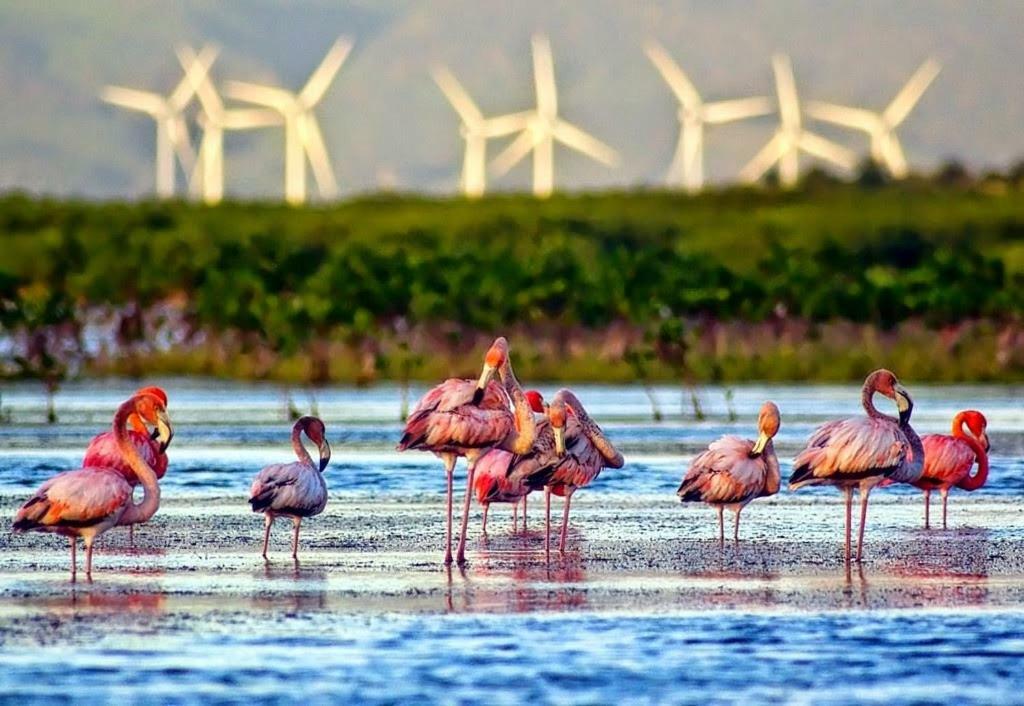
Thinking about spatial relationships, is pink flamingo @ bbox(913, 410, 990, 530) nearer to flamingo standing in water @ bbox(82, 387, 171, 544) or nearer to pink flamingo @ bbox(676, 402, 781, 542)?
pink flamingo @ bbox(676, 402, 781, 542)

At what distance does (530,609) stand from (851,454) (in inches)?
137

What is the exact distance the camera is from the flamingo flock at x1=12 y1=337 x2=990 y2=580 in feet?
48.3

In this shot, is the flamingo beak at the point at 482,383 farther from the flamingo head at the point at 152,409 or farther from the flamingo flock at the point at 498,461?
the flamingo head at the point at 152,409

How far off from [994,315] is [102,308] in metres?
26.6

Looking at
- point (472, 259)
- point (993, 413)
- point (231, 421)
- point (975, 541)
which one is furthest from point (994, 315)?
point (975, 541)

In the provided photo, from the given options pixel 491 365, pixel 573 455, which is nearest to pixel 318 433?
pixel 573 455

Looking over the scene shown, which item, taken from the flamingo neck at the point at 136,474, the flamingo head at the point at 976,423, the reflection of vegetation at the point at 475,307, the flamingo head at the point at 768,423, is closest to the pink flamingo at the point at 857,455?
the flamingo head at the point at 768,423

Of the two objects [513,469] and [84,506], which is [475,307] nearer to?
[513,469]

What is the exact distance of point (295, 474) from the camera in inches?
616

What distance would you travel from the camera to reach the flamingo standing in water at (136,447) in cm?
1577

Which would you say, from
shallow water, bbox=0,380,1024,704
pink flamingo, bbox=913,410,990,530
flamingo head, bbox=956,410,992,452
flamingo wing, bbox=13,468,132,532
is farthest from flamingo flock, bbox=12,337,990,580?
flamingo head, bbox=956,410,992,452

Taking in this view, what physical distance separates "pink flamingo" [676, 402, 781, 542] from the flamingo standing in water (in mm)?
3721

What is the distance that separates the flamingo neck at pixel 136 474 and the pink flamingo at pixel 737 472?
373cm

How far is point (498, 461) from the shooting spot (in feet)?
56.7
